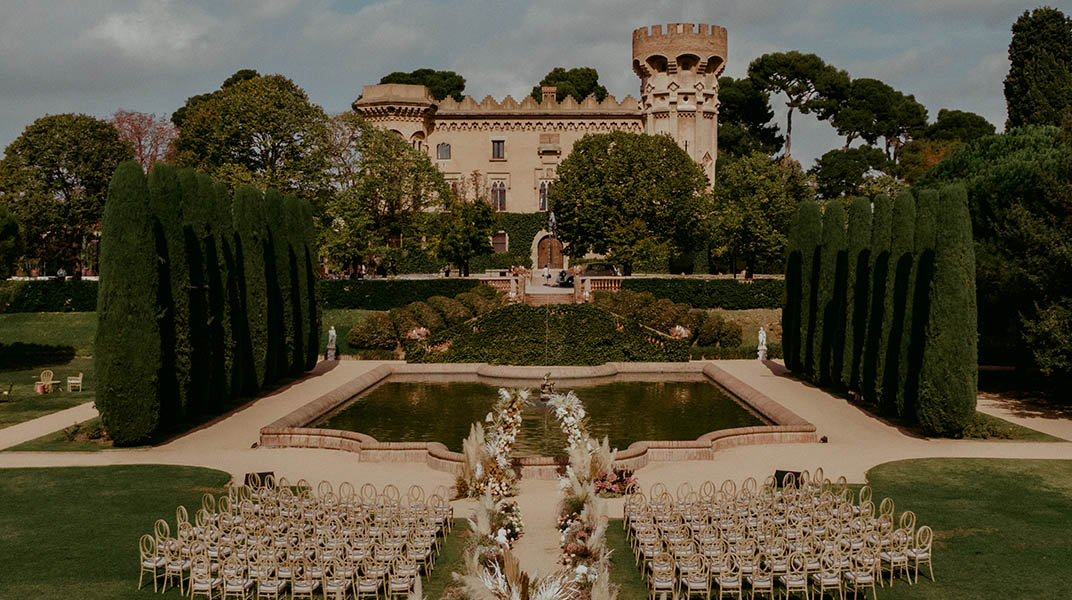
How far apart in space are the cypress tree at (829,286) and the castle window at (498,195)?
134 ft

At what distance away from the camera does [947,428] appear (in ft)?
60.8

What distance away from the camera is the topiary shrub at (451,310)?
117 ft

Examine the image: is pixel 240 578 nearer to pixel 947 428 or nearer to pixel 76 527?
pixel 76 527

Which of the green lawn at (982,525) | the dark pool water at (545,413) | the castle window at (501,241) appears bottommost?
the green lawn at (982,525)

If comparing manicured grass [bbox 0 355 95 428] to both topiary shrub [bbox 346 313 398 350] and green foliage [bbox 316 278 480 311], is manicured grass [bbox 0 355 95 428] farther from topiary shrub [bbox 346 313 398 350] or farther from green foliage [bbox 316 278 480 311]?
green foliage [bbox 316 278 480 311]

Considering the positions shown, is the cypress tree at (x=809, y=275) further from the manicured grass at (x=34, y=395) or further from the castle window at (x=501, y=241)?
the castle window at (x=501, y=241)

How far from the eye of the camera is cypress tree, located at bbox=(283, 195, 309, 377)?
2647 cm

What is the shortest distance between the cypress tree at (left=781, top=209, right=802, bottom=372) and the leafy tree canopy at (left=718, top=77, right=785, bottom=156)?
42513 mm

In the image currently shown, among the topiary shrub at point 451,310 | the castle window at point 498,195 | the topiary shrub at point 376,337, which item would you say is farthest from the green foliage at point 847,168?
the topiary shrub at point 376,337

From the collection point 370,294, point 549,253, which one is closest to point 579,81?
point 549,253

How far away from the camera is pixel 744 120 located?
7375 centimetres

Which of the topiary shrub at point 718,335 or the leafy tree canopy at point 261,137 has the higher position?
the leafy tree canopy at point 261,137

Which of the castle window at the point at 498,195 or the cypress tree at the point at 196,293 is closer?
the cypress tree at the point at 196,293

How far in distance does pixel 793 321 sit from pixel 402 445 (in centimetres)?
1564
